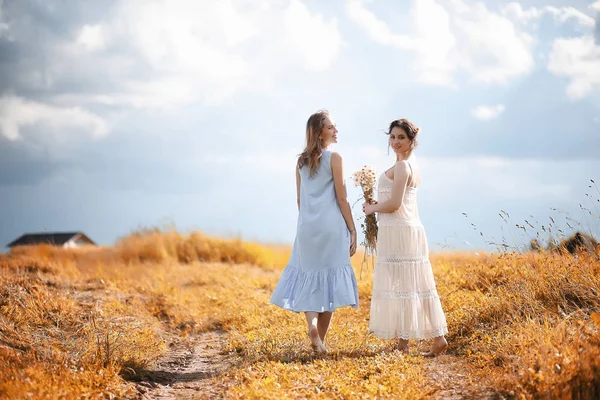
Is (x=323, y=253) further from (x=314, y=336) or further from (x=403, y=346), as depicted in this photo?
(x=403, y=346)

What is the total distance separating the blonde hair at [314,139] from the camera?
655 centimetres

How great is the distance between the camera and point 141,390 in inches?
235

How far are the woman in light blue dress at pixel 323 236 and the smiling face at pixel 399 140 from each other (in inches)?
26.0

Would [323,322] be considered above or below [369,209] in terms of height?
below

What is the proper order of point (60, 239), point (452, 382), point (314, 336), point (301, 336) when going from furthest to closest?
point (60, 239) → point (301, 336) → point (314, 336) → point (452, 382)

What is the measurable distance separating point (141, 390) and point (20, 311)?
333 cm

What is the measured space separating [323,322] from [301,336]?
1084mm

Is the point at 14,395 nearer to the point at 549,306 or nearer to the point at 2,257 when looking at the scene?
the point at 549,306

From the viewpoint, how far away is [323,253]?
668 cm

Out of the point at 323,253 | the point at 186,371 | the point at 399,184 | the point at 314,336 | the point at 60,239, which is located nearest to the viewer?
the point at 399,184

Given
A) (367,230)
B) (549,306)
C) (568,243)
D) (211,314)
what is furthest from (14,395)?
(568,243)

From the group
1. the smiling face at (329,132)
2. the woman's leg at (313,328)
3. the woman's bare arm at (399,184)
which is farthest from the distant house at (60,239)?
the woman's bare arm at (399,184)

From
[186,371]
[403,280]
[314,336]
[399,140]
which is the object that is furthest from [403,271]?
[186,371]

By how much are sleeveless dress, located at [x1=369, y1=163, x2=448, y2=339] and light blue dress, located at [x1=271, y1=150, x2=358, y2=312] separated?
365 millimetres
